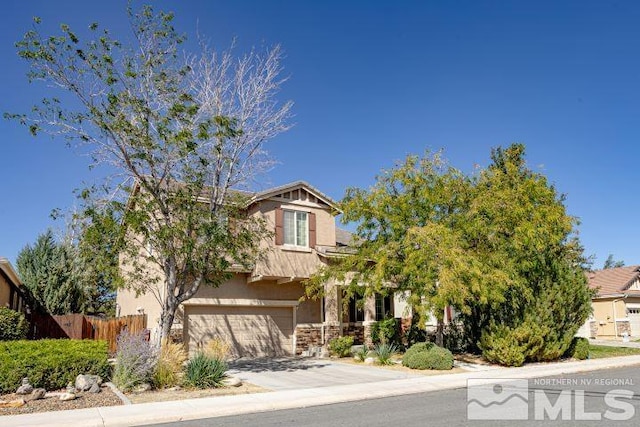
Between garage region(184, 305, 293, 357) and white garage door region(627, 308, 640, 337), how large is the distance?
86.5ft

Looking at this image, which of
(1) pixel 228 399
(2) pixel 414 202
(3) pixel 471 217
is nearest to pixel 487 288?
(3) pixel 471 217

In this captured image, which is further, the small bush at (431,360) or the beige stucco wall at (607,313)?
the beige stucco wall at (607,313)

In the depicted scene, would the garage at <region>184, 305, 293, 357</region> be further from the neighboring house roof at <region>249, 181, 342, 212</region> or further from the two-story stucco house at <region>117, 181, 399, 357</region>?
the neighboring house roof at <region>249, 181, 342, 212</region>

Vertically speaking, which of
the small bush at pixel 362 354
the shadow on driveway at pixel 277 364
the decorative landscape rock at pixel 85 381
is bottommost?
the shadow on driveway at pixel 277 364

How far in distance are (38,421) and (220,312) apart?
38.2 feet

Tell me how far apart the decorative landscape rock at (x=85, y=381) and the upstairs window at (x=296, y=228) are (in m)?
10.8

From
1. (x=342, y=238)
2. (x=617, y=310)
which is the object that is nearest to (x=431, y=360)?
(x=342, y=238)

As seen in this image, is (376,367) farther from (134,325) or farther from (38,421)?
(38,421)

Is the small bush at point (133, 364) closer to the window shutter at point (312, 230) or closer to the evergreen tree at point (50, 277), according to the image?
the window shutter at point (312, 230)

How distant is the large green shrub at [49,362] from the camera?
12.3 meters

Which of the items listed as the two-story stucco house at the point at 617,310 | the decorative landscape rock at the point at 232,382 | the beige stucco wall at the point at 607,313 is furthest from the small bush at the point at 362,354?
the beige stucco wall at the point at 607,313

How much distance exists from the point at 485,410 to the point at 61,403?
894 cm

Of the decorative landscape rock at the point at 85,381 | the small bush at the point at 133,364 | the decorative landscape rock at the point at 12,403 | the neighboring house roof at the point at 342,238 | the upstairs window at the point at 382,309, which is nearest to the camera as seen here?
the decorative landscape rock at the point at 12,403

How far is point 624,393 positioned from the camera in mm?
12062
